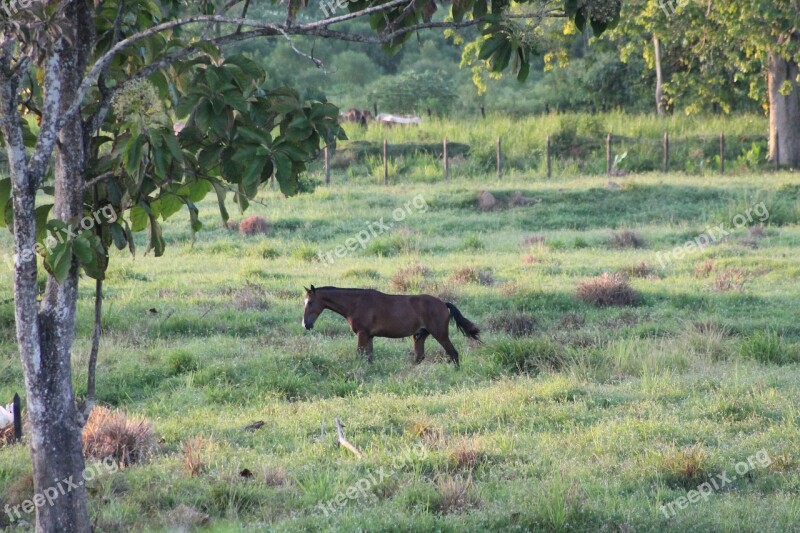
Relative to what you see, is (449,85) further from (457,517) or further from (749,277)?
(457,517)

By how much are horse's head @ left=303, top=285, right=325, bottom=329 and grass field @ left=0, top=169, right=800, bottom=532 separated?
0.30 metres

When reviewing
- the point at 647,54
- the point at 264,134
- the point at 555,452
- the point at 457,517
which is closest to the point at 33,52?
the point at 264,134

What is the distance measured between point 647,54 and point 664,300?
13947mm

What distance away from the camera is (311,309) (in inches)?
497

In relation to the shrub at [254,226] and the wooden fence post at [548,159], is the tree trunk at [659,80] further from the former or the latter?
the shrub at [254,226]

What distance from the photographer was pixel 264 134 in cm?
548

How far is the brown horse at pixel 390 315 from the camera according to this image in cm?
1249

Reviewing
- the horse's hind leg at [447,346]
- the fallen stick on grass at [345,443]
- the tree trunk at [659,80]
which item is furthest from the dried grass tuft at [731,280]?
the tree trunk at [659,80]

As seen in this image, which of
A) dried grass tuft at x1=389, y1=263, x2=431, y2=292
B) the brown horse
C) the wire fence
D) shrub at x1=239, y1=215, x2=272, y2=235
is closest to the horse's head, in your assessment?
the brown horse

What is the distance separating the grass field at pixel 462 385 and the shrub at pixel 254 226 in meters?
0.43

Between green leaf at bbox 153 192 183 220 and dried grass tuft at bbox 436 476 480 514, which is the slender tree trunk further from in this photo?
green leaf at bbox 153 192 183 220

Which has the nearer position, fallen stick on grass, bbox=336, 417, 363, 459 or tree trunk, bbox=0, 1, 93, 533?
tree trunk, bbox=0, 1, 93, 533

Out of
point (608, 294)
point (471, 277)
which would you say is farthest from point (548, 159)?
point (608, 294)

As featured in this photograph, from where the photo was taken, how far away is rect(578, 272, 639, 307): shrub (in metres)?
15.1
